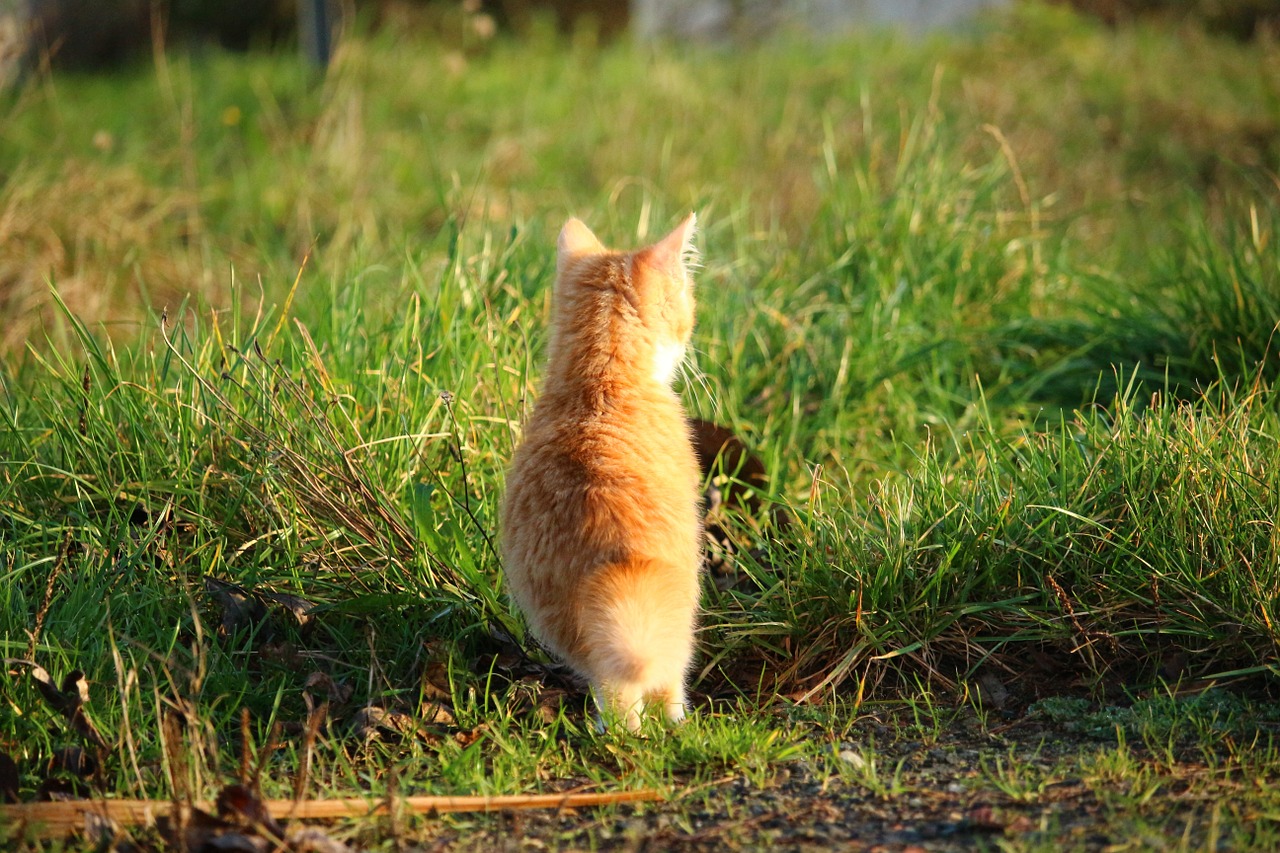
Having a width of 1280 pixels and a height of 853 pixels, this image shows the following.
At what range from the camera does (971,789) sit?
2.50 metres

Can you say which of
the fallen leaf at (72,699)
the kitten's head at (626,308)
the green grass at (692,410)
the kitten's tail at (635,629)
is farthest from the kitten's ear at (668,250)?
the fallen leaf at (72,699)

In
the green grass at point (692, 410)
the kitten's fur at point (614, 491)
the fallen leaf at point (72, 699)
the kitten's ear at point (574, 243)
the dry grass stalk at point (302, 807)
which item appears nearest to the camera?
the dry grass stalk at point (302, 807)

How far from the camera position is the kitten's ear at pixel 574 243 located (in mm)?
3141

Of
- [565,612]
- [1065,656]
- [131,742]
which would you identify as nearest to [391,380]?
[565,612]

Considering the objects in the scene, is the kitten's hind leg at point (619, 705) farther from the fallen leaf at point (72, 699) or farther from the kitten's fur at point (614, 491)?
the fallen leaf at point (72, 699)

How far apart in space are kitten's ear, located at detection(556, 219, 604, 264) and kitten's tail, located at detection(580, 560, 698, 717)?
36.3 inches

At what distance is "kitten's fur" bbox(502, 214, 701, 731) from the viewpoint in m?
2.56

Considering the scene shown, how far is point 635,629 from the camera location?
2484 millimetres

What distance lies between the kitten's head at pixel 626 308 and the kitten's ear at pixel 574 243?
2.4 inches

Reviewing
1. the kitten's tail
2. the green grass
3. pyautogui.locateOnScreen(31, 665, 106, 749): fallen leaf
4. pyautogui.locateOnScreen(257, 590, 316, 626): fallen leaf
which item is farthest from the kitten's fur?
pyautogui.locateOnScreen(31, 665, 106, 749): fallen leaf

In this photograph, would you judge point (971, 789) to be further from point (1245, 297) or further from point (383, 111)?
point (383, 111)

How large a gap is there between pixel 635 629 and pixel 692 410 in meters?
1.67

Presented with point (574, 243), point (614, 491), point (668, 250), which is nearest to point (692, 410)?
point (574, 243)

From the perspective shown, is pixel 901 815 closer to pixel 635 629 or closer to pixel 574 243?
pixel 635 629
